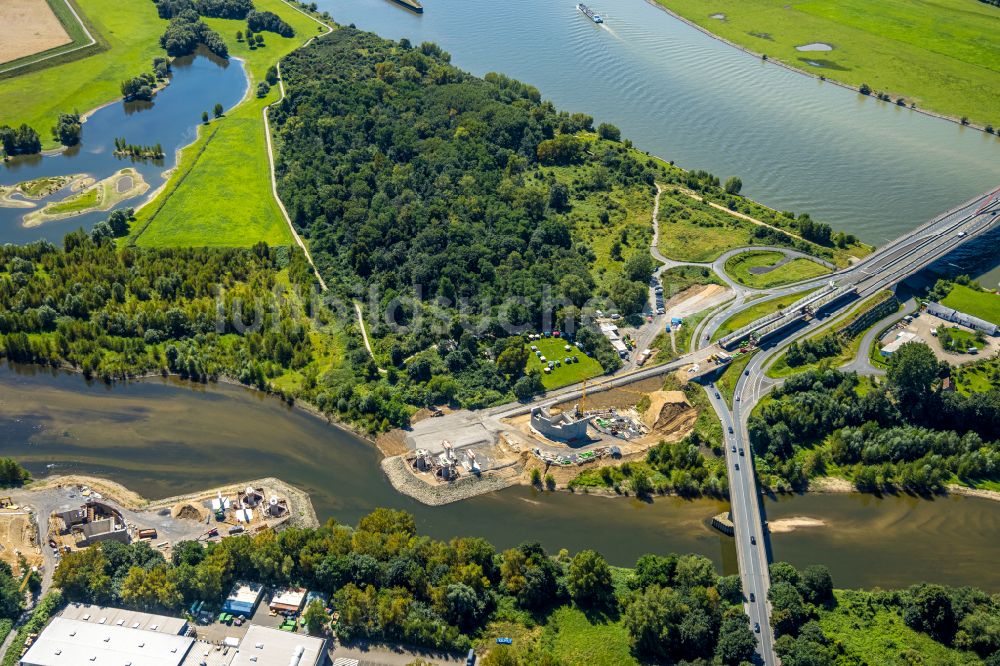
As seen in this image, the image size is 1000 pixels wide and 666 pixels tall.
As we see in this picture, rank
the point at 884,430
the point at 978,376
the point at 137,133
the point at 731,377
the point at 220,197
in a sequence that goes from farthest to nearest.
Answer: the point at 137,133, the point at 220,197, the point at 978,376, the point at 731,377, the point at 884,430

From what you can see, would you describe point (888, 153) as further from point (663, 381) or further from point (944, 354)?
point (663, 381)

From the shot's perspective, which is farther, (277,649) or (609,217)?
(609,217)

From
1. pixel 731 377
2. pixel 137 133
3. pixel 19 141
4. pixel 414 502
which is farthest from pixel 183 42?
pixel 731 377

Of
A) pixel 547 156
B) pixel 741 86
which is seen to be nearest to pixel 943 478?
pixel 547 156

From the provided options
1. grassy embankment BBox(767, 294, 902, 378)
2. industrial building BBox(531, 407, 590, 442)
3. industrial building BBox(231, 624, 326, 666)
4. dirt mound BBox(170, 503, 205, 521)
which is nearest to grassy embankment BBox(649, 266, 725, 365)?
grassy embankment BBox(767, 294, 902, 378)

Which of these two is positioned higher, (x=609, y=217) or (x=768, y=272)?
(x=768, y=272)

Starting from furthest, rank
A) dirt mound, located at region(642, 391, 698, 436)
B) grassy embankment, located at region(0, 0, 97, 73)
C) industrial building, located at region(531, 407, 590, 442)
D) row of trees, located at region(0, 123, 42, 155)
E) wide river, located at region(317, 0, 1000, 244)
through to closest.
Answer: grassy embankment, located at region(0, 0, 97, 73) → row of trees, located at region(0, 123, 42, 155) → wide river, located at region(317, 0, 1000, 244) → dirt mound, located at region(642, 391, 698, 436) → industrial building, located at region(531, 407, 590, 442)

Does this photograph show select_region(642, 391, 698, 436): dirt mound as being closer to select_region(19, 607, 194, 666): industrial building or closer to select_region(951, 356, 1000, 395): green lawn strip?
select_region(951, 356, 1000, 395): green lawn strip

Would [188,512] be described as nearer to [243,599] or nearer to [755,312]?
[243,599]
